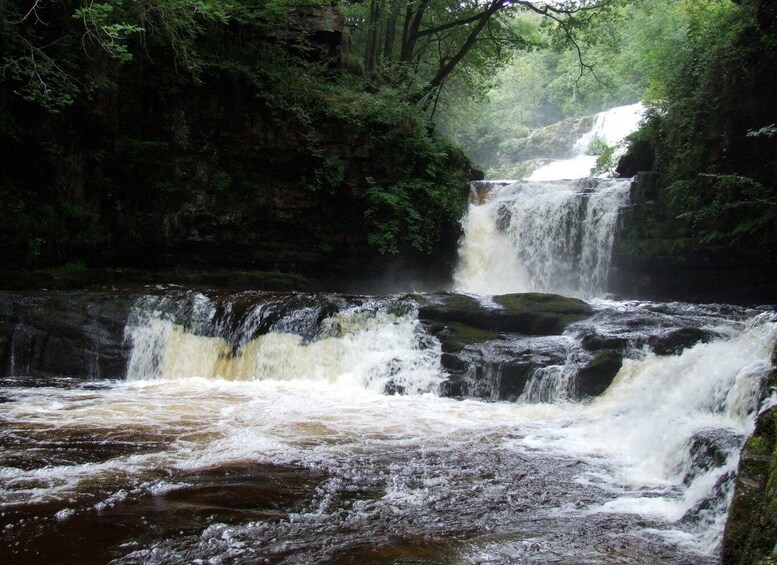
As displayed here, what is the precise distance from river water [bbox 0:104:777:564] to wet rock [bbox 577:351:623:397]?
0.12 m

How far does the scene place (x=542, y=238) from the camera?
15.4m

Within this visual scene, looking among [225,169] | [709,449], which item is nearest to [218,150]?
[225,169]

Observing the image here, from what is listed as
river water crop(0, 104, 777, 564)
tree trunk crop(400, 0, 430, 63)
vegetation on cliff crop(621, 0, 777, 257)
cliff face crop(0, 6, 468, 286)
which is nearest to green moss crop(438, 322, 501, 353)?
river water crop(0, 104, 777, 564)

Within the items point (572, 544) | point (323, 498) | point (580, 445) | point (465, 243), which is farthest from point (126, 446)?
point (465, 243)

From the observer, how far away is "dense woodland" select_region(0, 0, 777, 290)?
11.6 metres

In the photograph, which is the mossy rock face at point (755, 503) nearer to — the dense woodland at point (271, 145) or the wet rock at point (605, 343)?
the wet rock at point (605, 343)

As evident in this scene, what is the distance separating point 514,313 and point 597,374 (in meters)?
2.38

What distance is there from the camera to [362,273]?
15.6 m

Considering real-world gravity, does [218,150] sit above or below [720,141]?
below

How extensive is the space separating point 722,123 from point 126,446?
42.2ft

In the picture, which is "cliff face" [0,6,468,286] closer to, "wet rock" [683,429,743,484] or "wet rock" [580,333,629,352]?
"wet rock" [580,333,629,352]

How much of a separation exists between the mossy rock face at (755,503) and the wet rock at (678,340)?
5124 millimetres

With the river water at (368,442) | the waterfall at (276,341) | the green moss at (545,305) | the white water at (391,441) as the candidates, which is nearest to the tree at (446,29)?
the green moss at (545,305)

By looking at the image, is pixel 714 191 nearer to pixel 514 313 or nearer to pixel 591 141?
pixel 514 313
